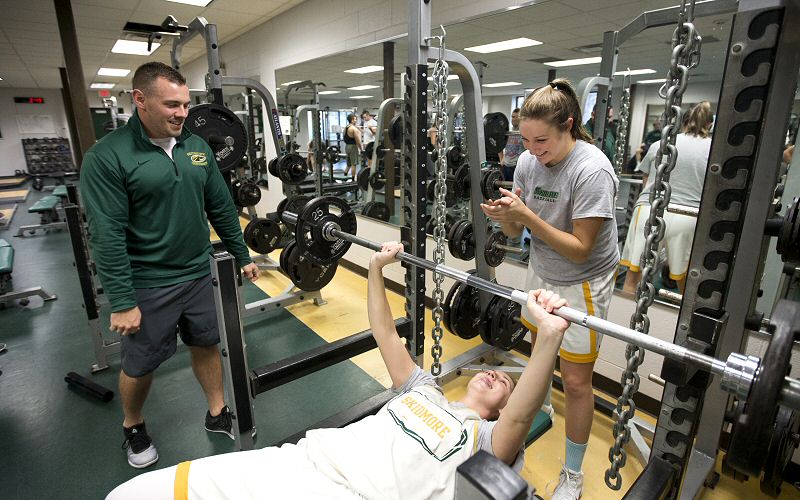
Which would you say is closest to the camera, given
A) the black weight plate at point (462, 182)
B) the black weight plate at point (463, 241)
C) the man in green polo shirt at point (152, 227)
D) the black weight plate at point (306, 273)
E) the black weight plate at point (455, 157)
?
the man in green polo shirt at point (152, 227)

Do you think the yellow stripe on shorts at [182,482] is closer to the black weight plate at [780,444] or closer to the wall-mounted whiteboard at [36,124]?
the black weight plate at [780,444]

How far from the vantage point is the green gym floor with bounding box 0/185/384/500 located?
6.08 ft

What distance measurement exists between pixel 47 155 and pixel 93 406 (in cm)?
1475

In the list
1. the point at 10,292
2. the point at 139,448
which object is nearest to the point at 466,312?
the point at 139,448

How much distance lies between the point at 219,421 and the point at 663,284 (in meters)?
3.05

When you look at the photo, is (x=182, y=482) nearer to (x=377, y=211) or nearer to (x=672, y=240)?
(x=672, y=240)

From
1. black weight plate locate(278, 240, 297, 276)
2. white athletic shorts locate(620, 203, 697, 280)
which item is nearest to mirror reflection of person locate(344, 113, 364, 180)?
black weight plate locate(278, 240, 297, 276)

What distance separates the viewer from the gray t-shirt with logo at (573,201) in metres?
1.31

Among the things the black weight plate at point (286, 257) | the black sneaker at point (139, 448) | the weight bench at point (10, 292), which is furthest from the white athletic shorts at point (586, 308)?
the weight bench at point (10, 292)

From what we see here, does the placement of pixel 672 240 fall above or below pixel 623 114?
below

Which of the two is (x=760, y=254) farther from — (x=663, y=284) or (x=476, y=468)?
(x=663, y=284)

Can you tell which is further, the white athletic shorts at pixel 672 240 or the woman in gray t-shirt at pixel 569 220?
the white athletic shorts at pixel 672 240

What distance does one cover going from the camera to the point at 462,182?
3111mm

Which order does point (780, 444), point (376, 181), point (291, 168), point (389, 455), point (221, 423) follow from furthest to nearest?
point (376, 181) → point (291, 168) → point (221, 423) → point (780, 444) → point (389, 455)
